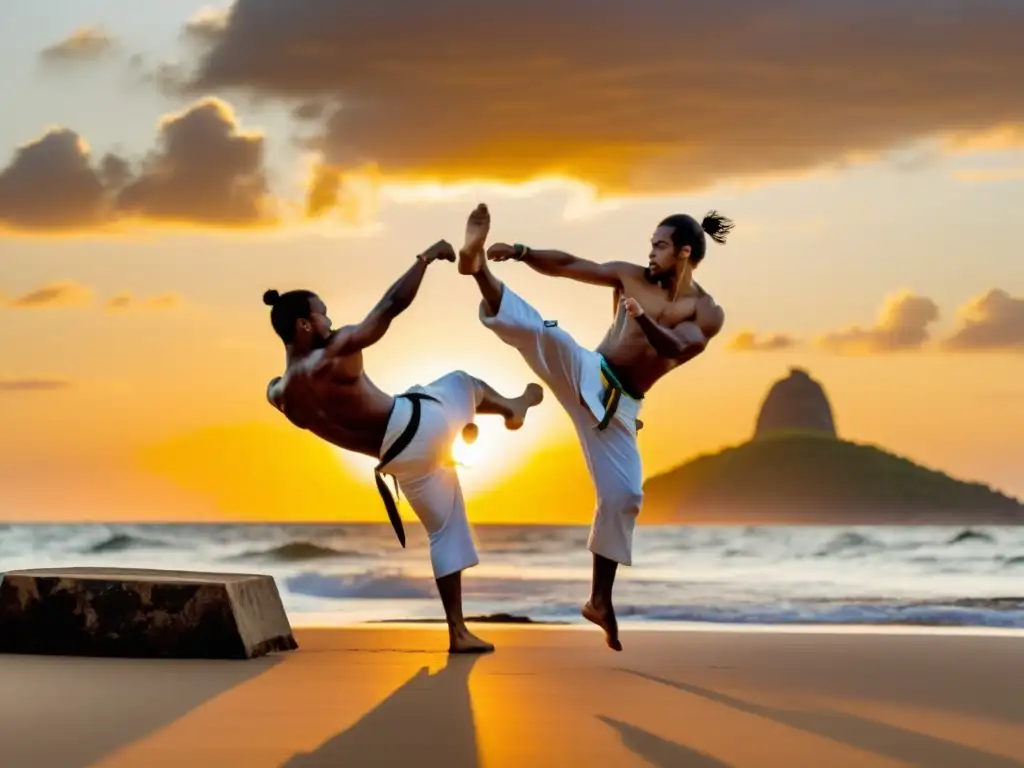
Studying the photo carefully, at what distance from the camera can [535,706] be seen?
535 centimetres

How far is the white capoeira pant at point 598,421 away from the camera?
6754mm

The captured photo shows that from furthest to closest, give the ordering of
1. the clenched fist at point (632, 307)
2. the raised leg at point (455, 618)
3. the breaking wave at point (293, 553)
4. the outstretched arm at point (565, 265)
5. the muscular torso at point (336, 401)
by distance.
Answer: the breaking wave at point (293, 553) → the raised leg at point (455, 618) → the muscular torso at point (336, 401) → the outstretched arm at point (565, 265) → the clenched fist at point (632, 307)

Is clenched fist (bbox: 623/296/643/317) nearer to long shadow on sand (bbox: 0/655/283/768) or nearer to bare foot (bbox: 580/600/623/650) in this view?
bare foot (bbox: 580/600/623/650)

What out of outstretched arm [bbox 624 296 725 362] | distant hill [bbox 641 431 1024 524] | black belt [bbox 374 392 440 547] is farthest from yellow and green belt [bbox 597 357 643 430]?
distant hill [bbox 641 431 1024 524]

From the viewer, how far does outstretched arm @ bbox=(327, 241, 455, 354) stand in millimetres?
6508

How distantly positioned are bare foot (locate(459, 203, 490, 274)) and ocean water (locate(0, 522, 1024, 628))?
12.1ft

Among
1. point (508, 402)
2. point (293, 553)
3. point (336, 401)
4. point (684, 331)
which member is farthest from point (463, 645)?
point (293, 553)

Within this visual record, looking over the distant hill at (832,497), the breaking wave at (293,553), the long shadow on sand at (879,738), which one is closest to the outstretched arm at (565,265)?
the long shadow on sand at (879,738)

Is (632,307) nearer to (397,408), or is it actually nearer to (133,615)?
(397,408)

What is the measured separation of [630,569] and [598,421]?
15845 millimetres

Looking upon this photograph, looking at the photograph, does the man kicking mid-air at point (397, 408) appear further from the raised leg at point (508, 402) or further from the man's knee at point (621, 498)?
the man's knee at point (621, 498)

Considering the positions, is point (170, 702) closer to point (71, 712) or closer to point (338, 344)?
point (71, 712)


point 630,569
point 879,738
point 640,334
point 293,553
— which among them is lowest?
point 879,738

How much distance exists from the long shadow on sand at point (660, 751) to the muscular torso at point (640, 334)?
7.77ft
